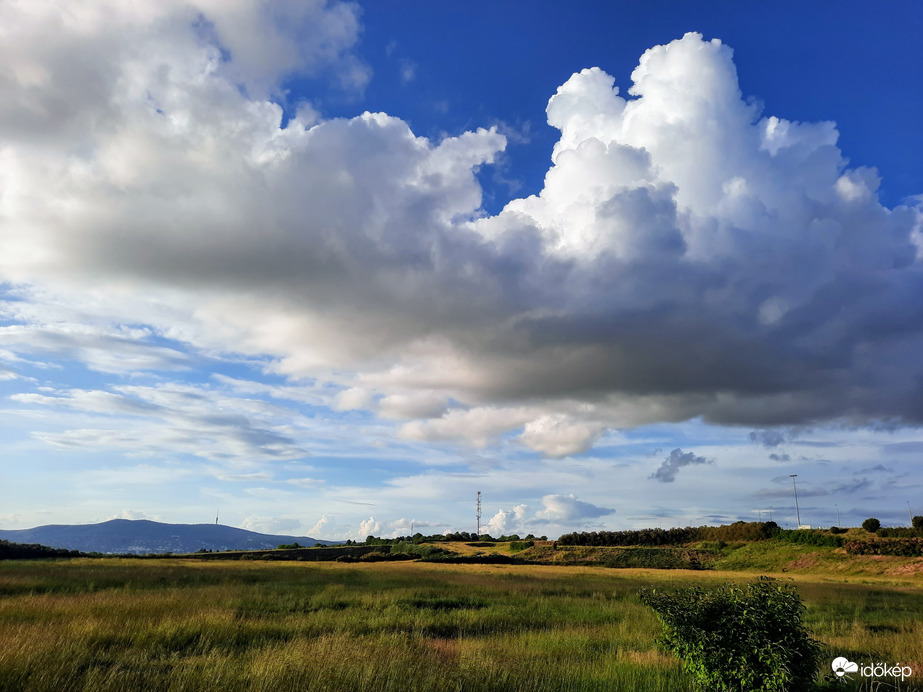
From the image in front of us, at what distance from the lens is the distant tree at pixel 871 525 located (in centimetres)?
8569

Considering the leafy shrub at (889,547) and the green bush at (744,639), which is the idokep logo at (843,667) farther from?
the leafy shrub at (889,547)

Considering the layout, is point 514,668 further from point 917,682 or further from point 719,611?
point 917,682

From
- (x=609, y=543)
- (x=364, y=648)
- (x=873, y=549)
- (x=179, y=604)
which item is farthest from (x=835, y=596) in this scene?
(x=609, y=543)

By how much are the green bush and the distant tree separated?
100 m

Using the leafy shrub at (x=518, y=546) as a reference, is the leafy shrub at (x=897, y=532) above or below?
above

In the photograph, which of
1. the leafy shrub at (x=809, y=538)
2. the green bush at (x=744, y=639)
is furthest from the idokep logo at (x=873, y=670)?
the leafy shrub at (x=809, y=538)

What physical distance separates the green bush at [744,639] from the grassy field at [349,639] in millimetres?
1804

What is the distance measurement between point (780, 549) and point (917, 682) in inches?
3556

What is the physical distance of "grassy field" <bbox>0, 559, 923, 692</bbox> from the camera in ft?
31.1

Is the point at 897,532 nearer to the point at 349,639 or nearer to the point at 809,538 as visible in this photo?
the point at 809,538

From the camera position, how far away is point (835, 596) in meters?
31.1

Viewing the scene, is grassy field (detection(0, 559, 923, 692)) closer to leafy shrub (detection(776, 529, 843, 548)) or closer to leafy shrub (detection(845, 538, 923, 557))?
leafy shrub (detection(845, 538, 923, 557))

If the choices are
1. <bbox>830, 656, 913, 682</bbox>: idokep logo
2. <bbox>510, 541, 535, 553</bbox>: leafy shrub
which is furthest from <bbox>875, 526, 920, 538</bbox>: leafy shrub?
<bbox>830, 656, 913, 682</bbox>: idokep logo

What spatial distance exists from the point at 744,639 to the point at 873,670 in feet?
17.8
